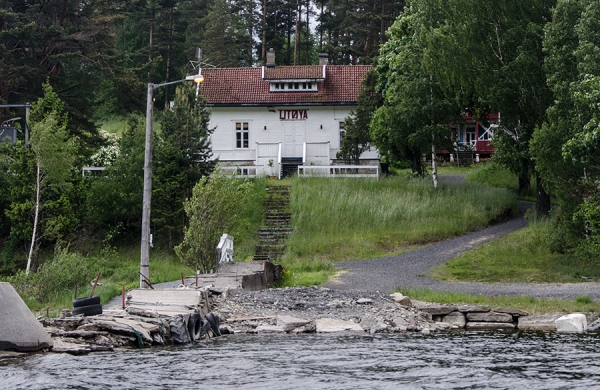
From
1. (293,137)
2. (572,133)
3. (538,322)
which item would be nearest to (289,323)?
(538,322)

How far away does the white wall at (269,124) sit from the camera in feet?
190

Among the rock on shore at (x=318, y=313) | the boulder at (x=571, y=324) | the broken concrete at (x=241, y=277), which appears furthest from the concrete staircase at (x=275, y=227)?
the boulder at (x=571, y=324)

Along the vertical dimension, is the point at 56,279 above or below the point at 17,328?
below

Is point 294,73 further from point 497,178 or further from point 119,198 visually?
point 119,198

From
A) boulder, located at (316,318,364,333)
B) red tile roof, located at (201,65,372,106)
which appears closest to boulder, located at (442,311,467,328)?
boulder, located at (316,318,364,333)

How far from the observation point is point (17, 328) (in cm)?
1827

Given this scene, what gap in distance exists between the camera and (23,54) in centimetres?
5341

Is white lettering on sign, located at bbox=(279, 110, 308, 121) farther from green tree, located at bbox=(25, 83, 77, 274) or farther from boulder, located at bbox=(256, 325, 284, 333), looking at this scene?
boulder, located at bbox=(256, 325, 284, 333)

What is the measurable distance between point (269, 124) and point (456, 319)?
34.3 m

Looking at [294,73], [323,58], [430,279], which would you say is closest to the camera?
[430,279]

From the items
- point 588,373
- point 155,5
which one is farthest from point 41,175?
point 155,5

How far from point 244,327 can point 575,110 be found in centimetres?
1487

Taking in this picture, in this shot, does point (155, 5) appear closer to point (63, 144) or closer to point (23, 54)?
point (23, 54)

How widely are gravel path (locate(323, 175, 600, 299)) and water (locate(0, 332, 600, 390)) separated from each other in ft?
24.3
